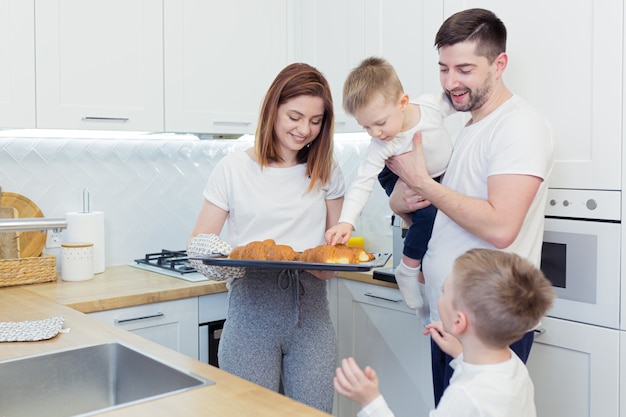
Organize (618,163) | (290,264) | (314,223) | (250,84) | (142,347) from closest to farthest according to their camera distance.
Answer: (142,347) → (290,264) → (618,163) → (314,223) → (250,84)

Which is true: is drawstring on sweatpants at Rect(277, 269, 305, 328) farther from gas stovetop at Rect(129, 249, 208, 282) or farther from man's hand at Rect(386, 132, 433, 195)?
gas stovetop at Rect(129, 249, 208, 282)

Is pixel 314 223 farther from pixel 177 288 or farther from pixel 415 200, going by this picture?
pixel 177 288

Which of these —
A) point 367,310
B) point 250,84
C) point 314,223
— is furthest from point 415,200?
point 250,84

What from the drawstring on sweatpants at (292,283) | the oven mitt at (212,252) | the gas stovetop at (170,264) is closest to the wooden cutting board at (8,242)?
the gas stovetop at (170,264)

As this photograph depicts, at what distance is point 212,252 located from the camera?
67.8 inches

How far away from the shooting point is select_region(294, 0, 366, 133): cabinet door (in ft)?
9.47

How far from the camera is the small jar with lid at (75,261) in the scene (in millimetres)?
2578

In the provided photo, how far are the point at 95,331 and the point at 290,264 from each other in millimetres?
524

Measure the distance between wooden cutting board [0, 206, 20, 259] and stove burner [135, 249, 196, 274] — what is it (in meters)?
0.60

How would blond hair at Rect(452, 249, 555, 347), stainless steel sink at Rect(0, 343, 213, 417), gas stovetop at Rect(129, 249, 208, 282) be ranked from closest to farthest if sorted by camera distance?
1. blond hair at Rect(452, 249, 555, 347)
2. stainless steel sink at Rect(0, 343, 213, 417)
3. gas stovetop at Rect(129, 249, 208, 282)

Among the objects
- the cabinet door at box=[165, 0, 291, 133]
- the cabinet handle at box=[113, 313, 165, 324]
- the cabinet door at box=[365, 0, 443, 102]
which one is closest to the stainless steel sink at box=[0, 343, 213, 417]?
the cabinet handle at box=[113, 313, 165, 324]

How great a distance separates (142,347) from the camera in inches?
57.7

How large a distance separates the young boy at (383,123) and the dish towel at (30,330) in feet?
2.49

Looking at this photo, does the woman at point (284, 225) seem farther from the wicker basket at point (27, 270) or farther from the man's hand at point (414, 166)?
the wicker basket at point (27, 270)
